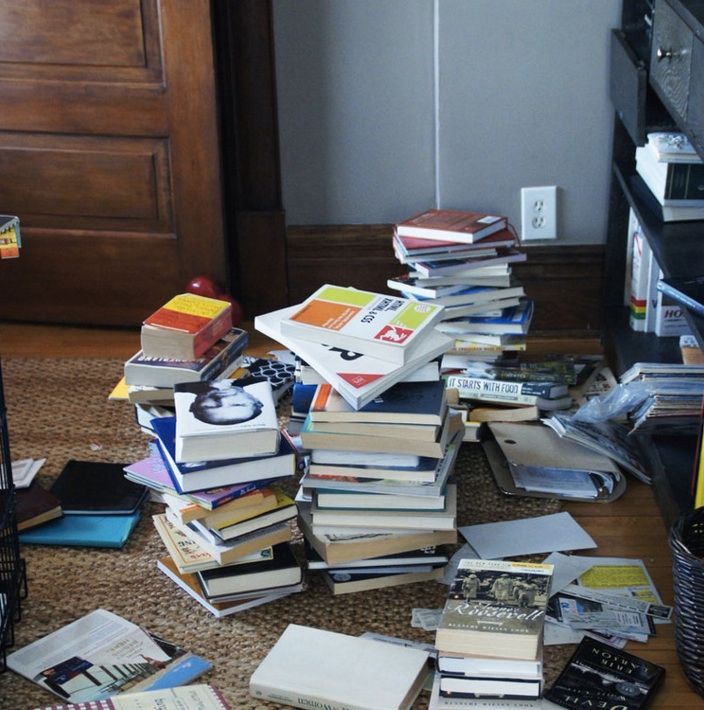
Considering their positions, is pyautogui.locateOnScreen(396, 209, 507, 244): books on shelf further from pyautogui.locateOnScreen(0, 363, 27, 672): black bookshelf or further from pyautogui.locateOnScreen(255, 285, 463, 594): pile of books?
pyautogui.locateOnScreen(0, 363, 27, 672): black bookshelf

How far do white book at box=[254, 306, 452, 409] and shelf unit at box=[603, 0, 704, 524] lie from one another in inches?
17.8

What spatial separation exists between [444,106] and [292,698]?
5.54ft

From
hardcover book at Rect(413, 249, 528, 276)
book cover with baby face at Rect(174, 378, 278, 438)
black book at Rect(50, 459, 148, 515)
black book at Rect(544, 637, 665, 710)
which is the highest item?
hardcover book at Rect(413, 249, 528, 276)

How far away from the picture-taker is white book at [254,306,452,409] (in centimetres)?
195

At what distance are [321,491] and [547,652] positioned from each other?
0.45m

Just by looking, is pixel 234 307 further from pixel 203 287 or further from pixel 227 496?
pixel 227 496

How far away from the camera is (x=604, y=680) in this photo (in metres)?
1.80

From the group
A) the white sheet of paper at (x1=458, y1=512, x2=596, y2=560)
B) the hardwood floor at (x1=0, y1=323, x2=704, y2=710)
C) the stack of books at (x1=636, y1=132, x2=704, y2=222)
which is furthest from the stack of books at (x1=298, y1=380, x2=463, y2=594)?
the stack of books at (x1=636, y1=132, x2=704, y2=222)

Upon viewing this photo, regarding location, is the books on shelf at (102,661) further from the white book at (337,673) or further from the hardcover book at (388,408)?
the hardcover book at (388,408)

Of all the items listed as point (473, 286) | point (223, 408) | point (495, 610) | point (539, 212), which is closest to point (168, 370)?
point (223, 408)

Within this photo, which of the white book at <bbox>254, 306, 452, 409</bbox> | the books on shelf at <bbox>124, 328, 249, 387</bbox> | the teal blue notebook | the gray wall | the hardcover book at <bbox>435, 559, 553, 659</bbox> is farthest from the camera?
the gray wall

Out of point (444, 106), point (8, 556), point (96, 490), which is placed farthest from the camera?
point (444, 106)

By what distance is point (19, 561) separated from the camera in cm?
208

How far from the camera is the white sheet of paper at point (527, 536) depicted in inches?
84.8
